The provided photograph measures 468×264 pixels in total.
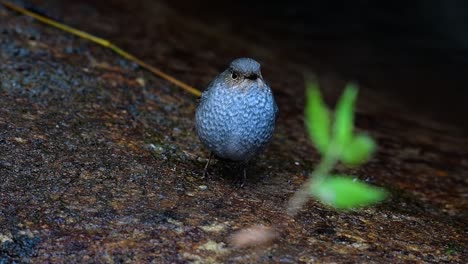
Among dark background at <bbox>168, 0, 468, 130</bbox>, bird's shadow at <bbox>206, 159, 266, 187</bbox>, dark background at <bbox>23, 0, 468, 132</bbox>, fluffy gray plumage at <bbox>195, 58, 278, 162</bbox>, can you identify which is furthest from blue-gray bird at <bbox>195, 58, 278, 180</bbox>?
dark background at <bbox>168, 0, 468, 130</bbox>

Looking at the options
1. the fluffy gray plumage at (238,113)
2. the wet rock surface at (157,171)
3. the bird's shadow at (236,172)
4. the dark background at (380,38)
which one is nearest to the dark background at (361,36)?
the dark background at (380,38)

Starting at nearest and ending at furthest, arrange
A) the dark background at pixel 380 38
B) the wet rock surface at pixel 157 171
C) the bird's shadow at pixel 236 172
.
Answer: the wet rock surface at pixel 157 171
the bird's shadow at pixel 236 172
the dark background at pixel 380 38

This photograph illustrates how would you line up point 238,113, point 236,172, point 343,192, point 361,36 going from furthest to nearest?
point 361,36, point 236,172, point 238,113, point 343,192

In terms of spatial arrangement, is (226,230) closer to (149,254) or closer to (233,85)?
(149,254)

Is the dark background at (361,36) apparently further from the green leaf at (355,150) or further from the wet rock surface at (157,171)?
the green leaf at (355,150)

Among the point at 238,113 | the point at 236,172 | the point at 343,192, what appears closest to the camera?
the point at 343,192

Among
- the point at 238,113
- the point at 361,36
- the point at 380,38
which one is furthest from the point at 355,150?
the point at 380,38

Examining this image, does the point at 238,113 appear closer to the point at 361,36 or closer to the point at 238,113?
the point at 238,113

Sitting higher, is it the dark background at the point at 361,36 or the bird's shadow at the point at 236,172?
the dark background at the point at 361,36

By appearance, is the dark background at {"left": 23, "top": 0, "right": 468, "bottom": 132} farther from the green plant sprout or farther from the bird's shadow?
the green plant sprout
